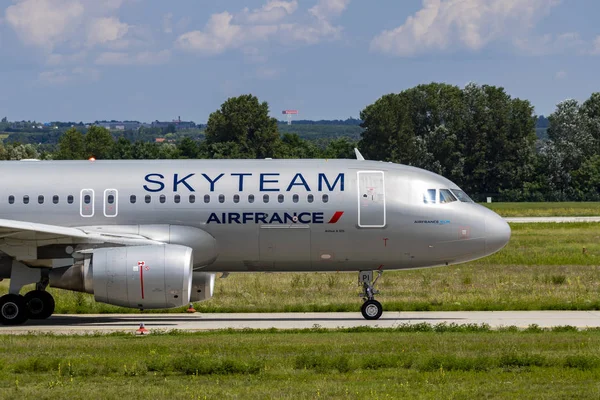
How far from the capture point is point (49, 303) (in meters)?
29.4

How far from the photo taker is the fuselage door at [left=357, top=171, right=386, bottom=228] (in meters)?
28.3

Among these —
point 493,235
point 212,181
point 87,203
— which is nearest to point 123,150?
point 87,203

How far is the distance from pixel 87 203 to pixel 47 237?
1.81m

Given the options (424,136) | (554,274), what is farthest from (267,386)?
(424,136)

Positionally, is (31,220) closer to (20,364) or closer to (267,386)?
(20,364)

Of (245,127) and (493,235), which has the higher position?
(245,127)

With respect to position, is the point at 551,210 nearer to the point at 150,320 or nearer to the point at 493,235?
the point at 493,235

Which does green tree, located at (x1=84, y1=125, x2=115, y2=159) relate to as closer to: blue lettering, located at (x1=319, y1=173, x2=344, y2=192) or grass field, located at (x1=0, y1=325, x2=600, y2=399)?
blue lettering, located at (x1=319, y1=173, x2=344, y2=192)

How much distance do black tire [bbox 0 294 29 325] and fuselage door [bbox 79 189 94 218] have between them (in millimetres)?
2680

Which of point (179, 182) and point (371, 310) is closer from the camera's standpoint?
point (371, 310)

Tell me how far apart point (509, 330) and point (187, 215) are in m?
8.58

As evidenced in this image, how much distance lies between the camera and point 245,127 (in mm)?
135250

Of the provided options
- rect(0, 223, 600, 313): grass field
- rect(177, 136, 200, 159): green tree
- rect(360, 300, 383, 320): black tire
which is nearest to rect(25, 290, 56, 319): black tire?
rect(0, 223, 600, 313): grass field

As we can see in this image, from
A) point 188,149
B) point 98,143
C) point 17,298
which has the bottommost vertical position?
point 17,298
